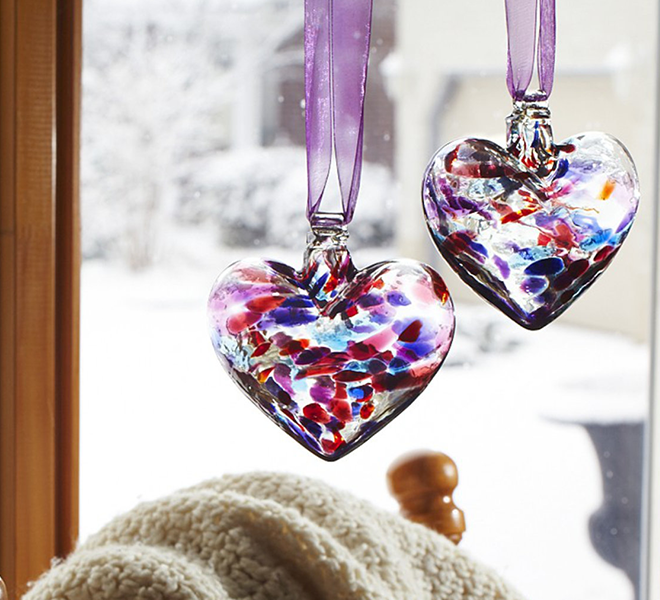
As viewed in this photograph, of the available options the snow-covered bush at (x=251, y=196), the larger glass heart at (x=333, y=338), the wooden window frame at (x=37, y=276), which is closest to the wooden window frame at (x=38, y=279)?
the wooden window frame at (x=37, y=276)

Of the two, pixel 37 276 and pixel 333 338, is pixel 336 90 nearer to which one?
pixel 333 338

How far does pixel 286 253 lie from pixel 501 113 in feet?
1.38

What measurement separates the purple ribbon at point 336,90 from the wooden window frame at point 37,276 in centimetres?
60

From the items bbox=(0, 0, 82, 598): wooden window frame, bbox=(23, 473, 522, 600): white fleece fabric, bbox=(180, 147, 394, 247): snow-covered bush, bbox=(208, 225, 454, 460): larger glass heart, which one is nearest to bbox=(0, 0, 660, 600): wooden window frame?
bbox=(0, 0, 82, 598): wooden window frame

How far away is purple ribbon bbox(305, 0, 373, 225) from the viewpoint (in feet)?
1.38

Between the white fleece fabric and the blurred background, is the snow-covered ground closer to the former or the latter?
the blurred background

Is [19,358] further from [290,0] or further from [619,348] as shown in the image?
[619,348]

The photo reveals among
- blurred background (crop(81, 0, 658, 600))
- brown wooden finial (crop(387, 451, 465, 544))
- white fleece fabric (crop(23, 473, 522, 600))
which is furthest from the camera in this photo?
blurred background (crop(81, 0, 658, 600))

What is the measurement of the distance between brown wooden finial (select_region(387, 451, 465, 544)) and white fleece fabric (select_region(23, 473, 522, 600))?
0.35ft

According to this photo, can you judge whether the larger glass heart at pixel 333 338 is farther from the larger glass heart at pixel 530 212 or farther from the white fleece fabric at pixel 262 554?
the white fleece fabric at pixel 262 554

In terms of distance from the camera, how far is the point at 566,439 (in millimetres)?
1580

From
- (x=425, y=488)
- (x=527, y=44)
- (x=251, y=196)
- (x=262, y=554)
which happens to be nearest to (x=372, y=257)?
(x=251, y=196)

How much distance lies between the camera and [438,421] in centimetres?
152

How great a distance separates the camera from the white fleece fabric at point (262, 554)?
0.62 meters
